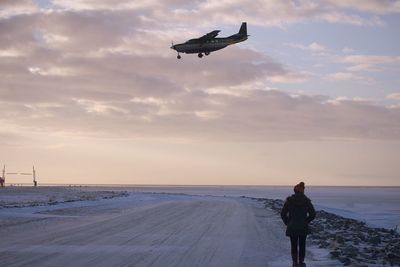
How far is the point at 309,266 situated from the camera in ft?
47.6

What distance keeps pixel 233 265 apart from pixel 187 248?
3240 mm

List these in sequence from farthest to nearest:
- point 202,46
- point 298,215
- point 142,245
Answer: point 202,46, point 142,245, point 298,215

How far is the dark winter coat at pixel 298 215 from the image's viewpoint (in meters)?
12.7

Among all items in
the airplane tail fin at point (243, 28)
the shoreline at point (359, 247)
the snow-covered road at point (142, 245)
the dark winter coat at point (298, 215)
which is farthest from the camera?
the airplane tail fin at point (243, 28)

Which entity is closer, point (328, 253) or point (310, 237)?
point (328, 253)

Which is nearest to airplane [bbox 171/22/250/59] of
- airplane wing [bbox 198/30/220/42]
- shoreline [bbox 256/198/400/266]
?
airplane wing [bbox 198/30/220/42]

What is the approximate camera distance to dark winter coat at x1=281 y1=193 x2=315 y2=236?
12.7 m

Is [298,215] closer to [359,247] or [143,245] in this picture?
[143,245]

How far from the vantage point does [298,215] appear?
1277 cm

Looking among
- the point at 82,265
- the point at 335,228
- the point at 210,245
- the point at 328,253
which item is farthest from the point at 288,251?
the point at 335,228

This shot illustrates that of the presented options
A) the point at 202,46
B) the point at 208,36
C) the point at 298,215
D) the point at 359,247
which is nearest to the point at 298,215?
the point at 298,215

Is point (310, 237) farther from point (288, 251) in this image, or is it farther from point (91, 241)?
point (91, 241)

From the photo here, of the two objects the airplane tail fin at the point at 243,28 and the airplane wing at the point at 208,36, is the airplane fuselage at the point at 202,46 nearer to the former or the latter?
the airplane wing at the point at 208,36

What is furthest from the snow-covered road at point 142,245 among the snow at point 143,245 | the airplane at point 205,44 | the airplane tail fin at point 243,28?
the airplane tail fin at point 243,28
